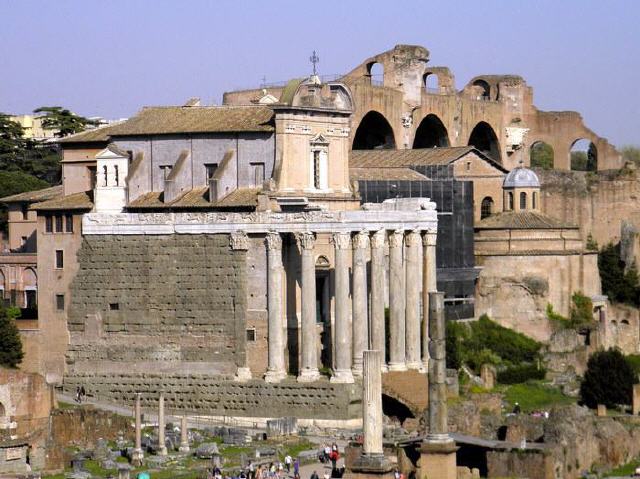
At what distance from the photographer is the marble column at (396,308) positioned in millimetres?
72188

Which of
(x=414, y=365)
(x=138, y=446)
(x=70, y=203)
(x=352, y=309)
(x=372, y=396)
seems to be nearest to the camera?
(x=372, y=396)

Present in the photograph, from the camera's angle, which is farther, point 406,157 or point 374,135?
point 374,135

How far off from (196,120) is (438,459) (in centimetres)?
2211

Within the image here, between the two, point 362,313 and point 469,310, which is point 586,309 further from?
point 362,313

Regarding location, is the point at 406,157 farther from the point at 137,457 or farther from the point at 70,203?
the point at 137,457

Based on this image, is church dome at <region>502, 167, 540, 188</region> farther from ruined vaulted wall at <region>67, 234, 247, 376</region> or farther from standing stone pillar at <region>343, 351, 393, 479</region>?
standing stone pillar at <region>343, 351, 393, 479</region>

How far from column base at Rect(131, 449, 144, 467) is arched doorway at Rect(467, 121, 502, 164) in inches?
1725

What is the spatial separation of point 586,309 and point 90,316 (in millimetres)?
21784

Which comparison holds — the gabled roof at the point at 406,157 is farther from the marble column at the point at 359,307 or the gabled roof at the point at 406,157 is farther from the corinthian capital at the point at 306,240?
the corinthian capital at the point at 306,240

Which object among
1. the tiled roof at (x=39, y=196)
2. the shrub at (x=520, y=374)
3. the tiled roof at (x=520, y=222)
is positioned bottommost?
the shrub at (x=520, y=374)

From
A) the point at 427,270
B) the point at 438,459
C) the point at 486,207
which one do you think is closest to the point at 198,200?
the point at 427,270

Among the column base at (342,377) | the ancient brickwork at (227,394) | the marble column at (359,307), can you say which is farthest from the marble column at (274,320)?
the marble column at (359,307)

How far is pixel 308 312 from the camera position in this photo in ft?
230

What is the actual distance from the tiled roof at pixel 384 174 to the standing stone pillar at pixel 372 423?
25.8m
